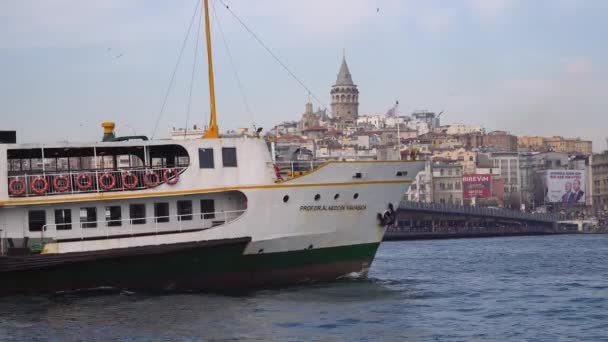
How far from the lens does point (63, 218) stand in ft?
98.4

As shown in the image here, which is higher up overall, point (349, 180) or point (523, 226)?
point (349, 180)

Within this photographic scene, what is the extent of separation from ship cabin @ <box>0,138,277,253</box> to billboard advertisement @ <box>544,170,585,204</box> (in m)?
141

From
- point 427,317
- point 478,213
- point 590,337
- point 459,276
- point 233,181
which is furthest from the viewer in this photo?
point 478,213

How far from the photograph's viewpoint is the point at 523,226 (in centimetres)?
12400

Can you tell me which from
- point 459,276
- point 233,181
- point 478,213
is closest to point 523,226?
point 478,213

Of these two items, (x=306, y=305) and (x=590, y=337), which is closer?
(x=590, y=337)

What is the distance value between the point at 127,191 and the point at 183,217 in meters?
1.75

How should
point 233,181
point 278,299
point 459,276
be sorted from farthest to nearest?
point 459,276 < point 233,181 < point 278,299

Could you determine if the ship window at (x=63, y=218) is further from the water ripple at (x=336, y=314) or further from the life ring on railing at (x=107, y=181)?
the water ripple at (x=336, y=314)

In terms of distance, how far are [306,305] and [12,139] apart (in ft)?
31.4

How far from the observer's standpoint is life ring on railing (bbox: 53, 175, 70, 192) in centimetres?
2969

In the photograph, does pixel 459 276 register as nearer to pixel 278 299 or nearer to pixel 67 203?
pixel 278 299

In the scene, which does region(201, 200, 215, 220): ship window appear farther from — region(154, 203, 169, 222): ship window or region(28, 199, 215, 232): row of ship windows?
region(154, 203, 169, 222): ship window

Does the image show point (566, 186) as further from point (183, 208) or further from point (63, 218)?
point (63, 218)
